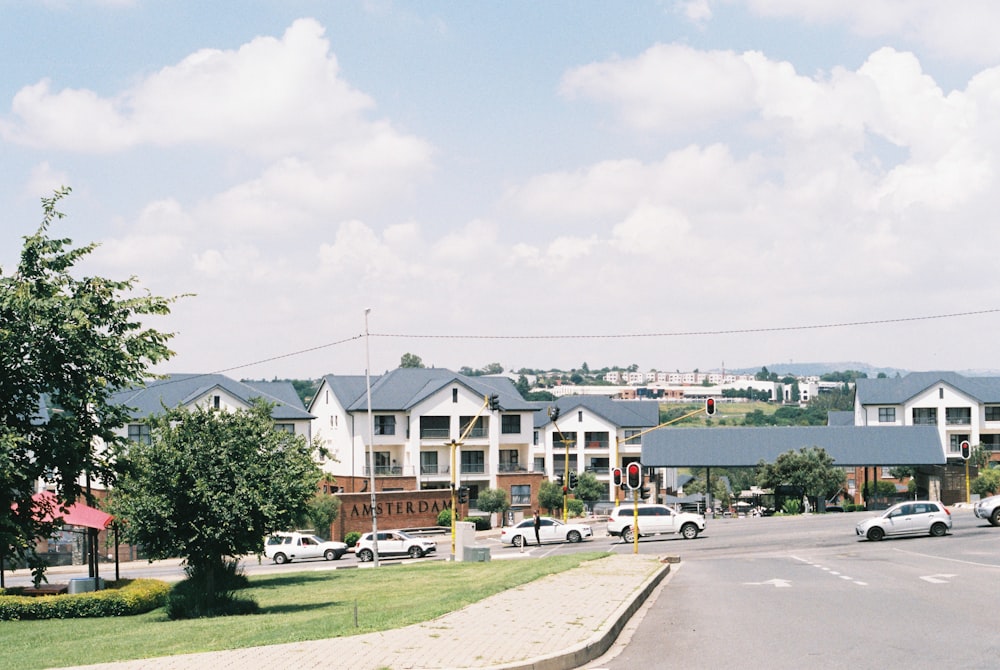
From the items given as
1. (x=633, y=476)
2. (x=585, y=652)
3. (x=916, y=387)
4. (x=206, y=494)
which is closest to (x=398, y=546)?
(x=633, y=476)

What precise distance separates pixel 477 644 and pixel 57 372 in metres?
6.78

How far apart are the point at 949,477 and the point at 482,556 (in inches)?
1852

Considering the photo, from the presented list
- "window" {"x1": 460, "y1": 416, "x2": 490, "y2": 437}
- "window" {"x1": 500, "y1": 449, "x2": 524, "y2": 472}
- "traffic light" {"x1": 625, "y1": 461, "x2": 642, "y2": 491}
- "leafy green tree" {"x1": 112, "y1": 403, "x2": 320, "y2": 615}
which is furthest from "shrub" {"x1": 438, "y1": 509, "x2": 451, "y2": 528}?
"leafy green tree" {"x1": 112, "y1": 403, "x2": 320, "y2": 615}

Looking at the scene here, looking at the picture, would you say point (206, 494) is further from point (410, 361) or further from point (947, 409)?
point (410, 361)

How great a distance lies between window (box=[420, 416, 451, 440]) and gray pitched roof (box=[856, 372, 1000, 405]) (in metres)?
43.9

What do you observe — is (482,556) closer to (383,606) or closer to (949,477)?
(383,606)

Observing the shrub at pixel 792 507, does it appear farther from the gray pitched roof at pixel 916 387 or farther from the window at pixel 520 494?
the gray pitched roof at pixel 916 387

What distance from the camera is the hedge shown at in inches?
1057

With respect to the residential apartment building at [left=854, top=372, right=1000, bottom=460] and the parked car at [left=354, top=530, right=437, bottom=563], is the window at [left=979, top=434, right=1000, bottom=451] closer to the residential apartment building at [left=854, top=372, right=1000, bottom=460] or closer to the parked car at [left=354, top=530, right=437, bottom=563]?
the residential apartment building at [left=854, top=372, right=1000, bottom=460]

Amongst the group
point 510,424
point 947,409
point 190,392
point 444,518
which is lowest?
point 444,518

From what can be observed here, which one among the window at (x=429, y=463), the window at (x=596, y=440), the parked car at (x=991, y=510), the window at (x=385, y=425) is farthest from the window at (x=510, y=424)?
the parked car at (x=991, y=510)

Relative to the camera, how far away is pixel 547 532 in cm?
5225

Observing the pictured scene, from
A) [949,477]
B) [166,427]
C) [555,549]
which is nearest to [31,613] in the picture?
[166,427]

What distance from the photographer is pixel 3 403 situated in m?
13.9
